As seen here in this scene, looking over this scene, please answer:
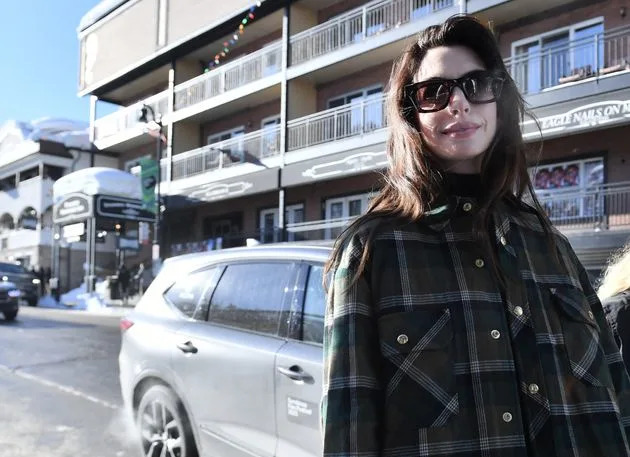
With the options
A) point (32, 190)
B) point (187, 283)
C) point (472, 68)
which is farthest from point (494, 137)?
point (32, 190)

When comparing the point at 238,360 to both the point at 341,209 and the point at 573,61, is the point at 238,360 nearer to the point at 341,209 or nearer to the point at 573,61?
the point at 573,61

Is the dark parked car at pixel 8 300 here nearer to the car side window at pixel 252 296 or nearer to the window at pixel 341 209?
the window at pixel 341 209

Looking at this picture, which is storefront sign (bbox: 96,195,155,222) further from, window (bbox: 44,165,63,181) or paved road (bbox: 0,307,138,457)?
paved road (bbox: 0,307,138,457)

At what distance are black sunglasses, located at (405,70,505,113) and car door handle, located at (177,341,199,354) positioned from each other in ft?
8.51

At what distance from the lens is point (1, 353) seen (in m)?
9.87

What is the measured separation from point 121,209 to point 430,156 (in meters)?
24.3

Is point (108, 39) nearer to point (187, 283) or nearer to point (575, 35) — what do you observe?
point (575, 35)

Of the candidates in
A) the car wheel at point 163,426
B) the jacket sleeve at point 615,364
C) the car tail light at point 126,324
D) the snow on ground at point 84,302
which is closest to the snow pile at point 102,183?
the snow on ground at point 84,302

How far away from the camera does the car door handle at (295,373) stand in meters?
2.92

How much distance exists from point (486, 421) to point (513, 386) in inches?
4.0

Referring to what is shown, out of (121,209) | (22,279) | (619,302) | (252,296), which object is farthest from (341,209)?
(619,302)

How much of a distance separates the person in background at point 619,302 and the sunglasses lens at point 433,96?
103cm

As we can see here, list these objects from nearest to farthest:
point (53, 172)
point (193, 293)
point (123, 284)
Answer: point (193, 293) < point (123, 284) < point (53, 172)

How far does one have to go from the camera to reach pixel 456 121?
1463 millimetres
